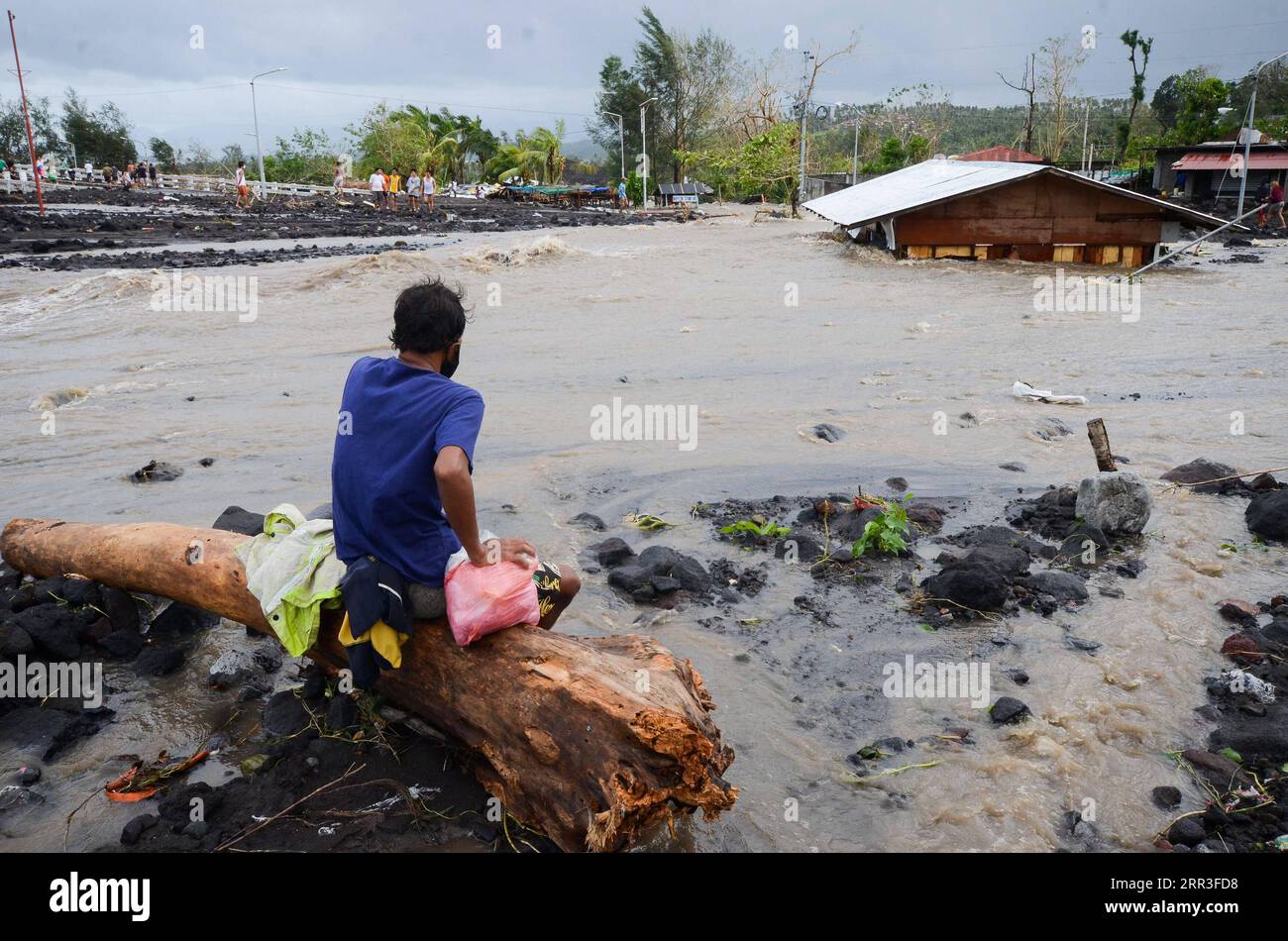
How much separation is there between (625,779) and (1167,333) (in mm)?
13246

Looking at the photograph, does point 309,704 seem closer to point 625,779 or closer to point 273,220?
point 625,779

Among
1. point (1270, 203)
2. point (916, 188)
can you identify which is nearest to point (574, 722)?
point (916, 188)

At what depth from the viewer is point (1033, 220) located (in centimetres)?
2027

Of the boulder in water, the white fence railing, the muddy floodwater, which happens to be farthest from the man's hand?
the white fence railing

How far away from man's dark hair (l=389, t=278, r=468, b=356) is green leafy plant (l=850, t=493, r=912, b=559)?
335 centimetres

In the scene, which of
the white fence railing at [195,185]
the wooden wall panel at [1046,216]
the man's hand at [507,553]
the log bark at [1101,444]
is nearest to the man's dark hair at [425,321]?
the man's hand at [507,553]

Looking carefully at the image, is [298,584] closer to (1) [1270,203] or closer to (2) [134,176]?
(1) [1270,203]

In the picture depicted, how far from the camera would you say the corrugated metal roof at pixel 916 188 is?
20.4 meters

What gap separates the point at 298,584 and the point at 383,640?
1.62 ft

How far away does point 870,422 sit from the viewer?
8.91m

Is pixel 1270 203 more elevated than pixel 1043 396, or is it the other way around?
pixel 1270 203

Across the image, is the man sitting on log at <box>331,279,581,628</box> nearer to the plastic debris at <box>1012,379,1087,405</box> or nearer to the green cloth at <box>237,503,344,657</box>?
the green cloth at <box>237,503,344,657</box>

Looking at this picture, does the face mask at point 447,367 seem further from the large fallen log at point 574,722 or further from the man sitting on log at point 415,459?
the large fallen log at point 574,722

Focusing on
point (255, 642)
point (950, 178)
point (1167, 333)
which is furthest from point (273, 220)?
point (255, 642)
